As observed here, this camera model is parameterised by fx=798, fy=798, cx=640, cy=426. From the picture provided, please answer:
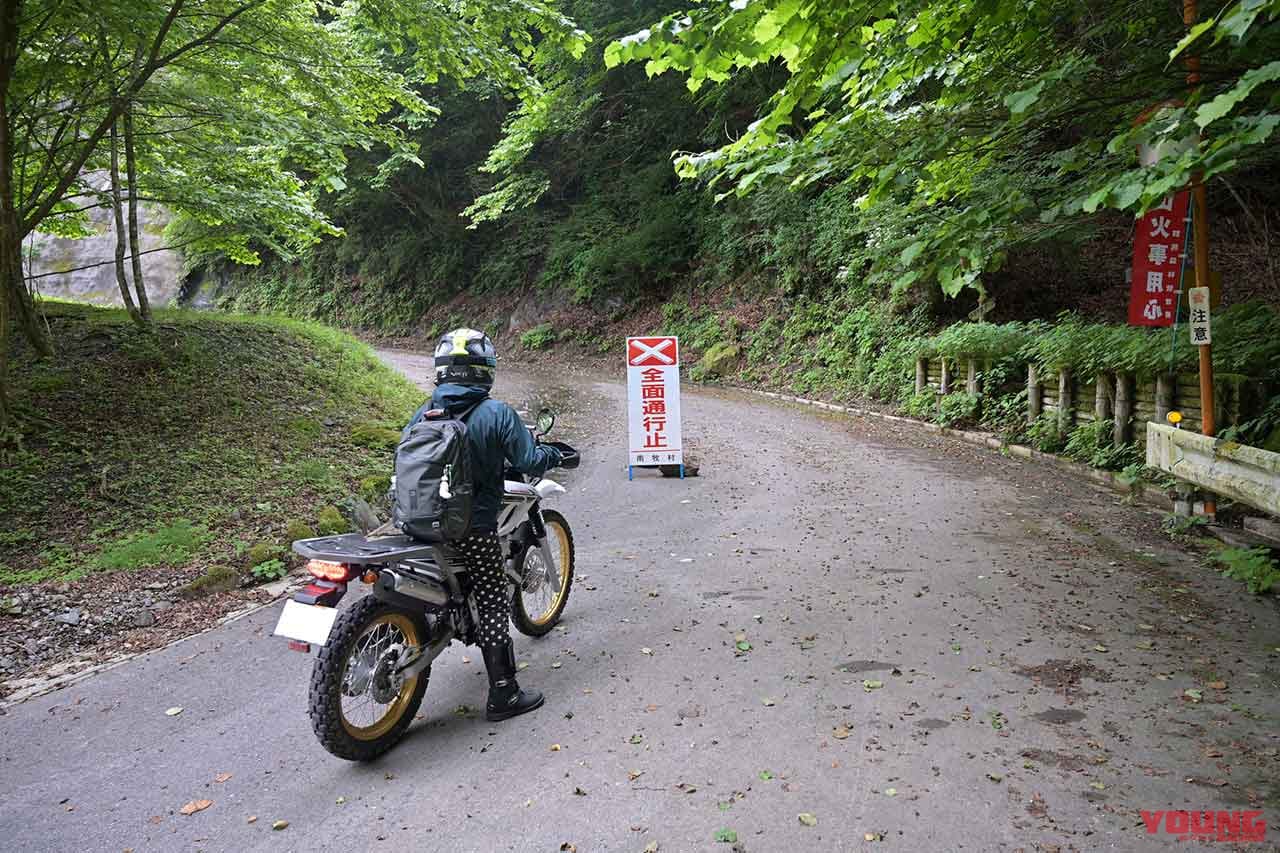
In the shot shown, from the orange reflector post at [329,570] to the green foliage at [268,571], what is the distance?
3.42 meters

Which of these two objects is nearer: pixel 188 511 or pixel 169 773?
pixel 169 773

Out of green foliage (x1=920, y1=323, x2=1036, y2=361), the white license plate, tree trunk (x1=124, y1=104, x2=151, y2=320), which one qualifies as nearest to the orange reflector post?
the white license plate

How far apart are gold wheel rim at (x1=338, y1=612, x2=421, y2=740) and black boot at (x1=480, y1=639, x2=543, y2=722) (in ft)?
1.26

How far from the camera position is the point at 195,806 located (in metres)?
3.36

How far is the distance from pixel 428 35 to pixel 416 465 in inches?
273

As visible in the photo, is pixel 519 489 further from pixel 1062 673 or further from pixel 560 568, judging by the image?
pixel 1062 673

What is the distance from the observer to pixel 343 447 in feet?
32.0

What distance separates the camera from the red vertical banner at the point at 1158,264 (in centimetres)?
816

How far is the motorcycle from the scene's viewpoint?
11.3 feet

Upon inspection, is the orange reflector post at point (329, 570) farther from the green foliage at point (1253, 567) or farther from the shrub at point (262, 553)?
the green foliage at point (1253, 567)

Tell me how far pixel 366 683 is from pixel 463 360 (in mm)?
1611

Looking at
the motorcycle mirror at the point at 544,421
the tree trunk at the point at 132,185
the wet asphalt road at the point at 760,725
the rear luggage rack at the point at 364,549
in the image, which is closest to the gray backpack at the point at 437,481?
the rear luggage rack at the point at 364,549

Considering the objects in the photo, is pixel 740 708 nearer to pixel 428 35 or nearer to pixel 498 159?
pixel 428 35

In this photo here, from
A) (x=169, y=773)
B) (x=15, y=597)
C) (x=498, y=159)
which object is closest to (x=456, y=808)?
(x=169, y=773)
